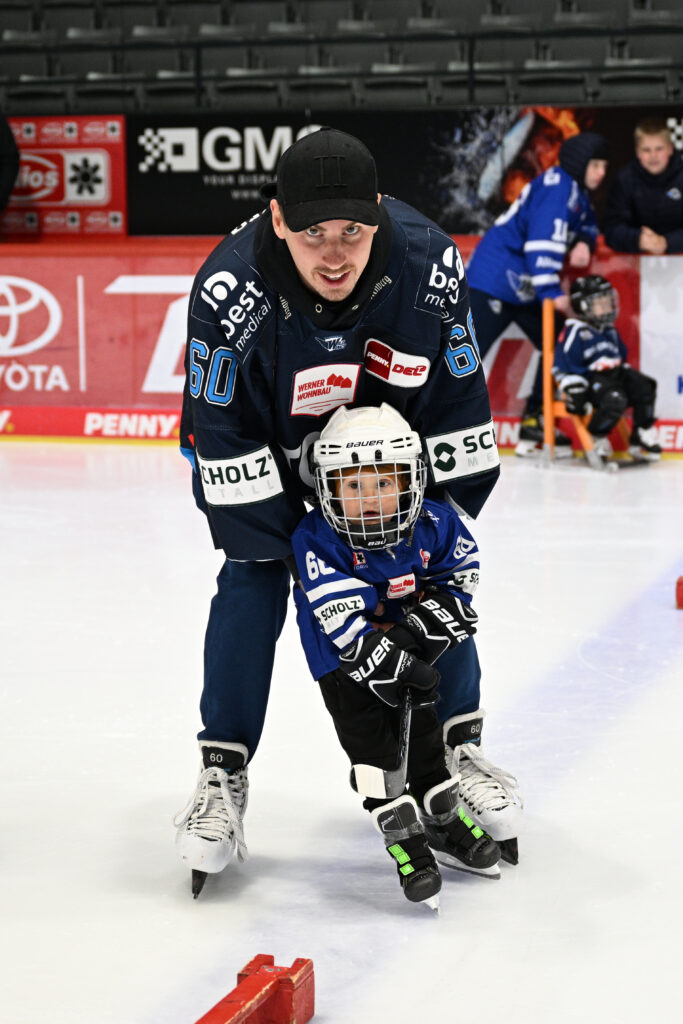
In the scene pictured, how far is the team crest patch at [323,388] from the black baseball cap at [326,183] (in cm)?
30

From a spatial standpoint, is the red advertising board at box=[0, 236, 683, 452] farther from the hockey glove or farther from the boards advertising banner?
the hockey glove

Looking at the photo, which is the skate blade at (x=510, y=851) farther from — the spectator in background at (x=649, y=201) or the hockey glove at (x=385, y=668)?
the spectator in background at (x=649, y=201)

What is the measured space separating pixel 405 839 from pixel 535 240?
5.34 metres

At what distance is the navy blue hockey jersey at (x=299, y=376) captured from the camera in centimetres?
231

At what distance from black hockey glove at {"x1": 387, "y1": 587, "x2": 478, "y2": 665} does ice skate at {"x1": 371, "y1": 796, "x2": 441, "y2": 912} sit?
254 millimetres

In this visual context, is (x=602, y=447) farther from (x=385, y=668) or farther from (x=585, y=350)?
(x=385, y=668)

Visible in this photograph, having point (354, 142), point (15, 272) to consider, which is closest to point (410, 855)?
point (354, 142)

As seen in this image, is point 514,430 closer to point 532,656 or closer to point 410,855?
point 532,656

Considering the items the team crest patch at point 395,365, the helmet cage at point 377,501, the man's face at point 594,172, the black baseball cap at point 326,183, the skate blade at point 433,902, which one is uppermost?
the man's face at point 594,172

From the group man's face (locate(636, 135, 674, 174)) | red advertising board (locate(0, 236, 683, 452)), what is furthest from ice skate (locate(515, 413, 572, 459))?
man's face (locate(636, 135, 674, 174))

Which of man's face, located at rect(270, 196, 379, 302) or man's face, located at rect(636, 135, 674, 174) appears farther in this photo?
man's face, located at rect(636, 135, 674, 174)

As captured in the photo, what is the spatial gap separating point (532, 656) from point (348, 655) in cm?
166

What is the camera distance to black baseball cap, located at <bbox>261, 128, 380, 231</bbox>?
2.11 meters

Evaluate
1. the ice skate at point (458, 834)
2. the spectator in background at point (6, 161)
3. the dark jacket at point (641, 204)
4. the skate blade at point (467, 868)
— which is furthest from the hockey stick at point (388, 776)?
the spectator in background at point (6, 161)
